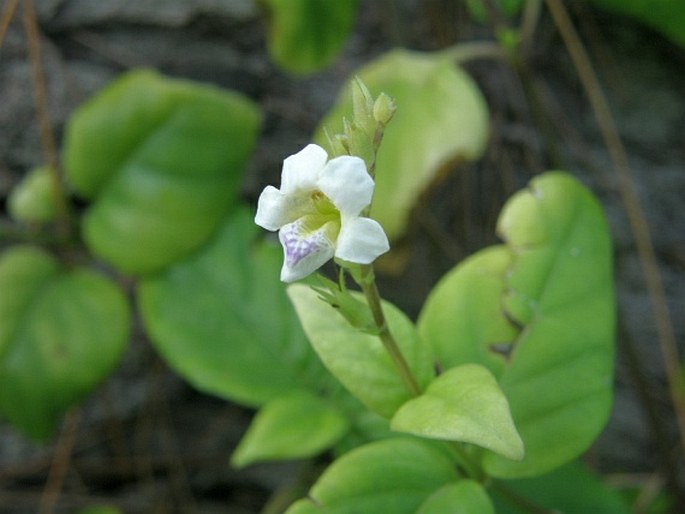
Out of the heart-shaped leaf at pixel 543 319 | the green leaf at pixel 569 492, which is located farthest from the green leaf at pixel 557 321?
the green leaf at pixel 569 492

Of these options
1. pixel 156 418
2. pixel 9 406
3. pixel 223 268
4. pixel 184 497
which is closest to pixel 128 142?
pixel 223 268

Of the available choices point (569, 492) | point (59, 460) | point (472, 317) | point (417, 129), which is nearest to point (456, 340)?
point (472, 317)

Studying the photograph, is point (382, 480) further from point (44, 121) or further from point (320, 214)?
point (44, 121)

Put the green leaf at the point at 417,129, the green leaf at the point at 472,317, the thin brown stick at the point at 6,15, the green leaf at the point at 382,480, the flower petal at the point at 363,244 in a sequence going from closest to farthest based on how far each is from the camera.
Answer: the flower petal at the point at 363,244 → the green leaf at the point at 382,480 → the green leaf at the point at 472,317 → the green leaf at the point at 417,129 → the thin brown stick at the point at 6,15

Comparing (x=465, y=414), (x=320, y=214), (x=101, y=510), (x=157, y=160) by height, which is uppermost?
(x=320, y=214)

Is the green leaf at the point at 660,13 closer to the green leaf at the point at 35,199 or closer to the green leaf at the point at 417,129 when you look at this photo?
the green leaf at the point at 417,129
